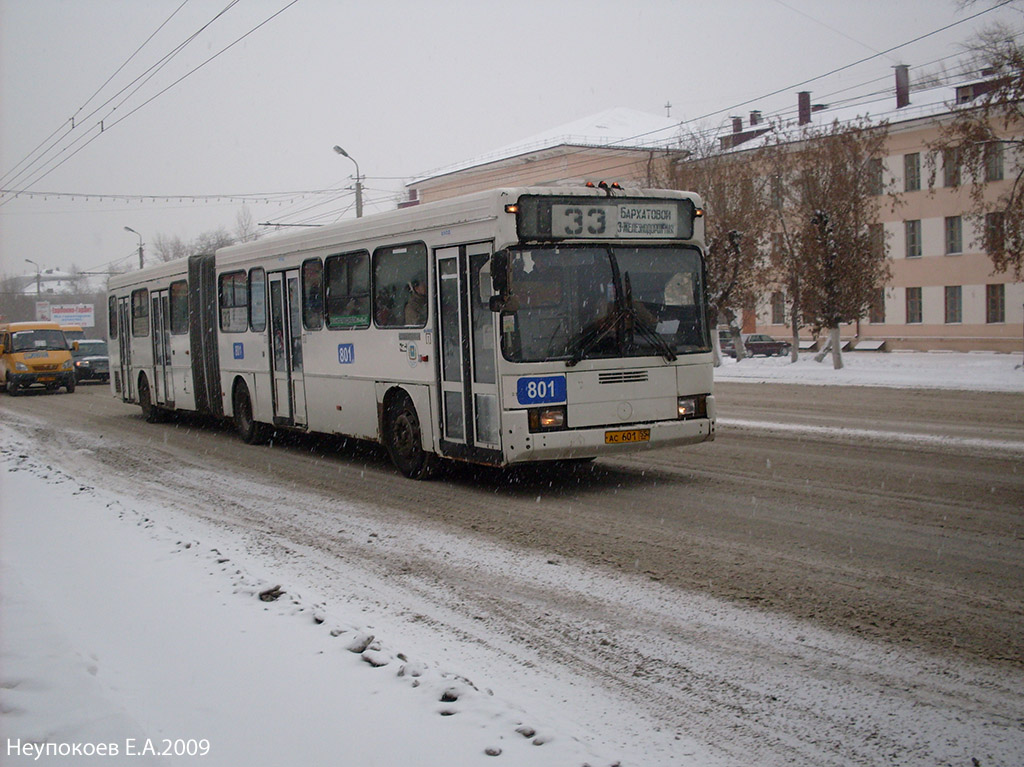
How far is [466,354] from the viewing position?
33.2 ft

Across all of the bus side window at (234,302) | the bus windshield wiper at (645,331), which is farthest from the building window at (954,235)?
the bus windshield wiper at (645,331)

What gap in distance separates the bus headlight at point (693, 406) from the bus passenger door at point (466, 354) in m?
2.02

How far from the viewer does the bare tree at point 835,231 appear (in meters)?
32.2

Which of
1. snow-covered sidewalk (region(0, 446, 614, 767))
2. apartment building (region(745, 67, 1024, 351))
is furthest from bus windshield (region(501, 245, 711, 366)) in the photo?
apartment building (region(745, 67, 1024, 351))

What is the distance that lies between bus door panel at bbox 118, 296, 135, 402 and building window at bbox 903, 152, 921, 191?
4069cm

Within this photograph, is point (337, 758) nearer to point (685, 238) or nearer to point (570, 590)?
point (570, 590)

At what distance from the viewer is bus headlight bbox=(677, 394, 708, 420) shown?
33.3ft

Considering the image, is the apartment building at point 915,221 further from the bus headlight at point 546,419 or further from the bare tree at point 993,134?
the bus headlight at point 546,419

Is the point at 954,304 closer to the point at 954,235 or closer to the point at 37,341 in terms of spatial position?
the point at 954,235

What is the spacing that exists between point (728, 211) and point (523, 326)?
28.6 m

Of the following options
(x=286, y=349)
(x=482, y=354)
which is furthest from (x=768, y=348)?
(x=482, y=354)

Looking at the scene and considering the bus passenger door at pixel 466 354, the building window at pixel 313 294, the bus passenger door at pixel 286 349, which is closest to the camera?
the bus passenger door at pixel 466 354

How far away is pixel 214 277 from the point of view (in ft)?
55.5

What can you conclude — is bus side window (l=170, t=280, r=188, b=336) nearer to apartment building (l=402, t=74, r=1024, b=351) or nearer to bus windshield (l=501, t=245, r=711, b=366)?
bus windshield (l=501, t=245, r=711, b=366)
